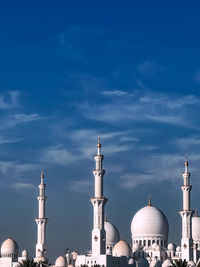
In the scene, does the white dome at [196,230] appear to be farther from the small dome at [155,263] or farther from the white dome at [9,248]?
the white dome at [9,248]

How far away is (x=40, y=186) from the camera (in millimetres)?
102812

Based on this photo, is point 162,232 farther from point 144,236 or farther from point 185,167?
point 185,167

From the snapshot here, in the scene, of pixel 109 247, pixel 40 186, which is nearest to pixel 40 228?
pixel 40 186

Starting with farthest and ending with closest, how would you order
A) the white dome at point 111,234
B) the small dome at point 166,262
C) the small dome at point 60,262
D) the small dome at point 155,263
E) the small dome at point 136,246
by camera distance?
1. the white dome at point 111,234
2. the small dome at point 136,246
3. the small dome at point 60,262
4. the small dome at point 155,263
5. the small dome at point 166,262

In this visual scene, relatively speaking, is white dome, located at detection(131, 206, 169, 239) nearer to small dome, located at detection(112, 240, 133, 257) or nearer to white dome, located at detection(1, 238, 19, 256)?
small dome, located at detection(112, 240, 133, 257)

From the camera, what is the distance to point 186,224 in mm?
93000

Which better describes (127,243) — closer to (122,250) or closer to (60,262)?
(122,250)

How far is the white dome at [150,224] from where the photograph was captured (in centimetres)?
10812

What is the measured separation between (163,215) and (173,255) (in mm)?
9468

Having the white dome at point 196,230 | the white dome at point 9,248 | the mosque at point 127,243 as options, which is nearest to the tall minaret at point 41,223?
the mosque at point 127,243

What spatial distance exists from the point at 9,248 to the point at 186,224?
101ft

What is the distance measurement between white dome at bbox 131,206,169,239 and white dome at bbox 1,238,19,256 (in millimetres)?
18770

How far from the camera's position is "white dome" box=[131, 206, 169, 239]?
108125 mm

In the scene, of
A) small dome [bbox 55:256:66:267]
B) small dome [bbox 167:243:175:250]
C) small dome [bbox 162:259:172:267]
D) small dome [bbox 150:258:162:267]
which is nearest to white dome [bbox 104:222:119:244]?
small dome [bbox 167:243:175:250]
